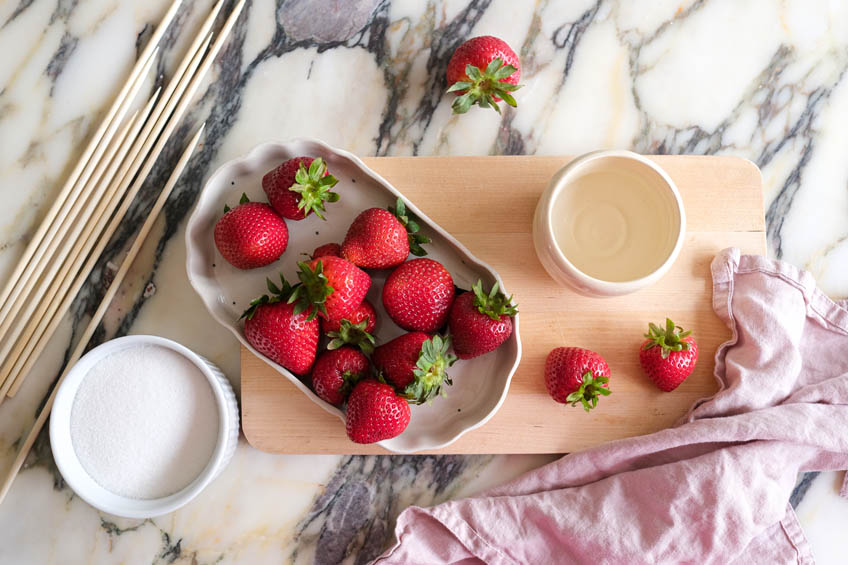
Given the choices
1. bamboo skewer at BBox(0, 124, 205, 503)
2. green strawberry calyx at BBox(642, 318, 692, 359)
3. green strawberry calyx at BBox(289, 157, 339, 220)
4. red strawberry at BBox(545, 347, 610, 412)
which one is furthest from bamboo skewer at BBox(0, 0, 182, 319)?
green strawberry calyx at BBox(642, 318, 692, 359)

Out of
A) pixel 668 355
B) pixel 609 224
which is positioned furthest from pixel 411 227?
pixel 668 355

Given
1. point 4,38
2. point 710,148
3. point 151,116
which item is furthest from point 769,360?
point 4,38

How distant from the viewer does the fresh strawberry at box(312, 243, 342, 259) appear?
871mm

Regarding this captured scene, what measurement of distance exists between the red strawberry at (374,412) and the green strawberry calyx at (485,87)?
1.35 ft

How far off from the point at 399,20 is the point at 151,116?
1.30 ft

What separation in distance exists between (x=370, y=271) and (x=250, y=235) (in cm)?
16

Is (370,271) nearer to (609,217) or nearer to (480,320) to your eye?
(480,320)

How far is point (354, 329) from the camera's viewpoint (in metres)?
0.85

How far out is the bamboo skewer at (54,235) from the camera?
3.12ft

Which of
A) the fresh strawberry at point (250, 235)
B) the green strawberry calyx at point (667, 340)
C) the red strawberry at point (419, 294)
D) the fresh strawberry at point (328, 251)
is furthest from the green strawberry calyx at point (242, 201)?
the green strawberry calyx at point (667, 340)

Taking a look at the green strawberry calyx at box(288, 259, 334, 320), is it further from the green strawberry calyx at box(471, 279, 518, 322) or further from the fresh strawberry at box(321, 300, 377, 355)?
the green strawberry calyx at box(471, 279, 518, 322)

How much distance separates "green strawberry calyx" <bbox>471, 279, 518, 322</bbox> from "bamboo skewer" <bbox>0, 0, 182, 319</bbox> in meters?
0.59

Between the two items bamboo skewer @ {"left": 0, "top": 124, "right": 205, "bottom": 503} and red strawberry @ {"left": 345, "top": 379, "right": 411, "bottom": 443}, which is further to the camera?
bamboo skewer @ {"left": 0, "top": 124, "right": 205, "bottom": 503}

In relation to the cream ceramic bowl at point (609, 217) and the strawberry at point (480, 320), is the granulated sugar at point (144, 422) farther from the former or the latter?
the cream ceramic bowl at point (609, 217)
